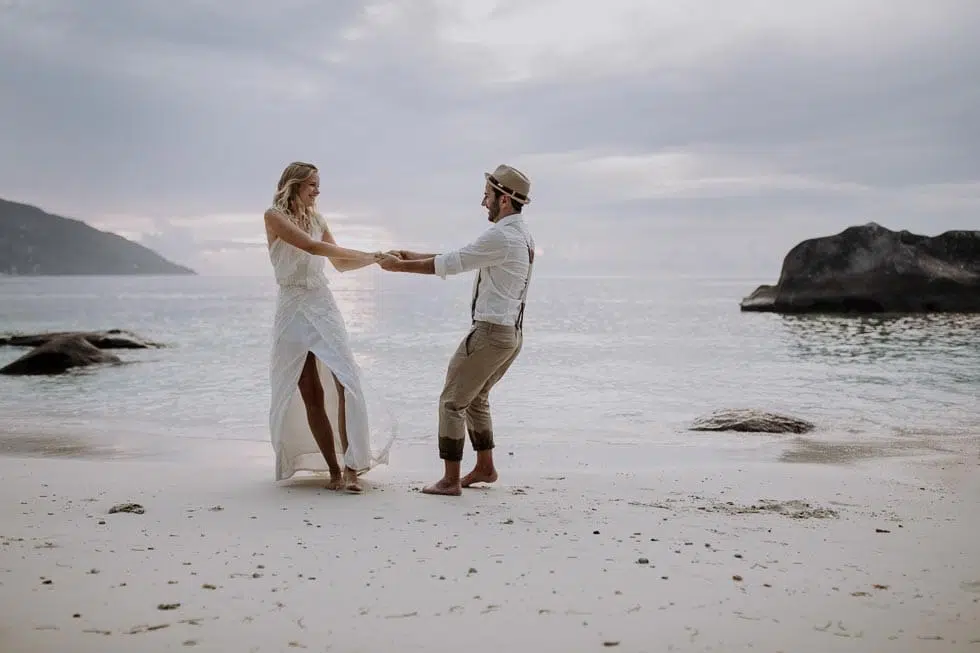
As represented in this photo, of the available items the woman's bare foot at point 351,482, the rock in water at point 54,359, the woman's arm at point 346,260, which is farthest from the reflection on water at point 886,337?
the rock in water at point 54,359

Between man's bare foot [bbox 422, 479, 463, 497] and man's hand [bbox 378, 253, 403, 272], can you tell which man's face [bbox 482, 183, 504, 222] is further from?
man's bare foot [bbox 422, 479, 463, 497]

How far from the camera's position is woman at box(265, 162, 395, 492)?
6.04 m

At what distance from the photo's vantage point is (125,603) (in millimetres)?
3566

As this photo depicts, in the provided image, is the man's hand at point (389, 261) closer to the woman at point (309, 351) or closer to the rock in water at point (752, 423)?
the woman at point (309, 351)

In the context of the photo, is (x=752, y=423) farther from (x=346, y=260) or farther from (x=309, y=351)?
(x=309, y=351)

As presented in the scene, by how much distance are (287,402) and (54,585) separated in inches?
99.3

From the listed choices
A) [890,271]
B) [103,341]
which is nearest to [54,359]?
[103,341]

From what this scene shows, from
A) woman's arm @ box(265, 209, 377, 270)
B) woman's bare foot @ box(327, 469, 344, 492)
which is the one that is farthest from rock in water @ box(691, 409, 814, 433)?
woman's arm @ box(265, 209, 377, 270)

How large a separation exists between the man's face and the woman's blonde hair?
1294 millimetres

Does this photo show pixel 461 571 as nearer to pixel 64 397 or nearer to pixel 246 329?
pixel 64 397

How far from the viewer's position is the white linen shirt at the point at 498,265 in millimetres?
5773

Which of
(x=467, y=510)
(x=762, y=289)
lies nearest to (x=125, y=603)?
(x=467, y=510)

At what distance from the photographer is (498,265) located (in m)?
5.87

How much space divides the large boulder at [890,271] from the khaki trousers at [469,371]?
38.6m
